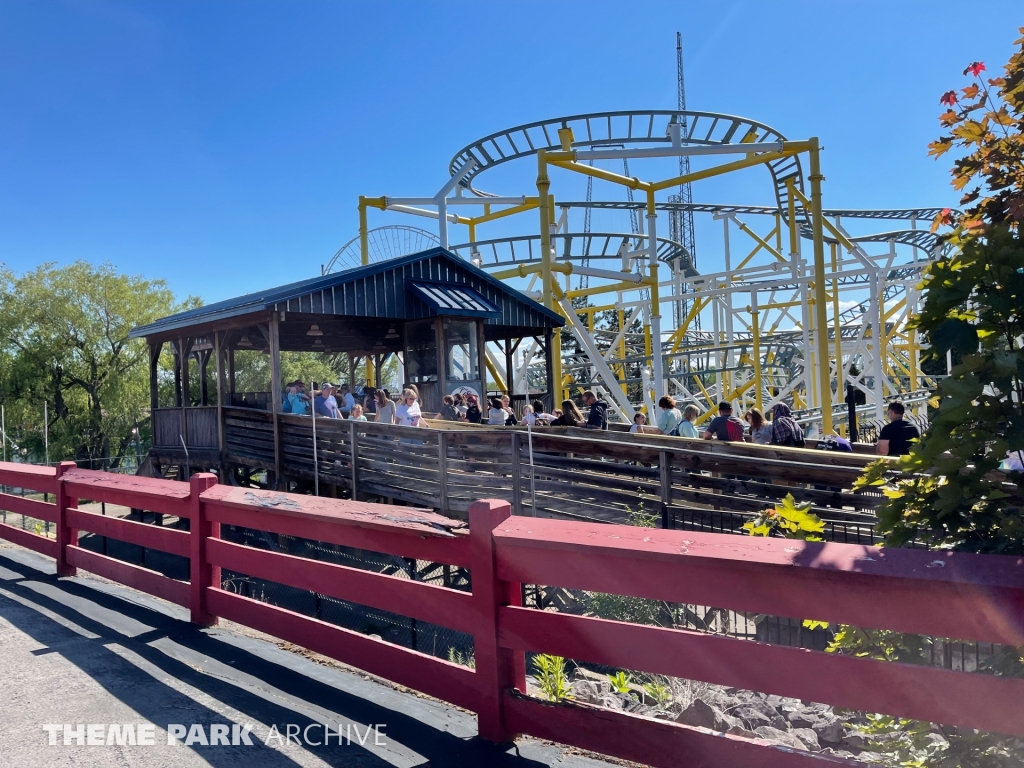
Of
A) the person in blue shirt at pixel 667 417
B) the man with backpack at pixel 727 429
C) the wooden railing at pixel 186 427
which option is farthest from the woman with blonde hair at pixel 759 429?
the wooden railing at pixel 186 427

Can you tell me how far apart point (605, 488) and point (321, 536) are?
190 inches

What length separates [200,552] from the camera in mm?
5234

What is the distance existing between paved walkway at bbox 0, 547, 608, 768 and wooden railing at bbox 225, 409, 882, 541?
4134 mm

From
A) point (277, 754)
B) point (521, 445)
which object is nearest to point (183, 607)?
point (277, 754)

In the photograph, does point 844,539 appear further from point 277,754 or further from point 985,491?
point 277,754

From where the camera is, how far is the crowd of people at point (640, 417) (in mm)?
8133

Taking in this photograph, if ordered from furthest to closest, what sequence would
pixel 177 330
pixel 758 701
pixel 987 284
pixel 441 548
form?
1. pixel 177 330
2. pixel 758 701
3. pixel 441 548
4. pixel 987 284

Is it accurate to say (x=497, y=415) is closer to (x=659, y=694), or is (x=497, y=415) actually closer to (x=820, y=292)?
(x=659, y=694)

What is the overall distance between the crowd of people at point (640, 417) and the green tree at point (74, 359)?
26.2 m

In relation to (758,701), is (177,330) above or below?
above

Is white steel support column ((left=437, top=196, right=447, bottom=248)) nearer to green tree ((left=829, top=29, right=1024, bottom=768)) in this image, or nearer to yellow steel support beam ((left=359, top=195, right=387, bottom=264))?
yellow steel support beam ((left=359, top=195, right=387, bottom=264))

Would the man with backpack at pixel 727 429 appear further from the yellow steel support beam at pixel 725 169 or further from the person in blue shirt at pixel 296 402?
the yellow steel support beam at pixel 725 169

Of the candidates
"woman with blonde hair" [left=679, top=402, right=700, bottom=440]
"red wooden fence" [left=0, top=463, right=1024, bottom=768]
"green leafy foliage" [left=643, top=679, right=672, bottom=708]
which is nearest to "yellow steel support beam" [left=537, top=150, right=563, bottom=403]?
"woman with blonde hair" [left=679, top=402, right=700, bottom=440]

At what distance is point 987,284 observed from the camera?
89.0 inches
